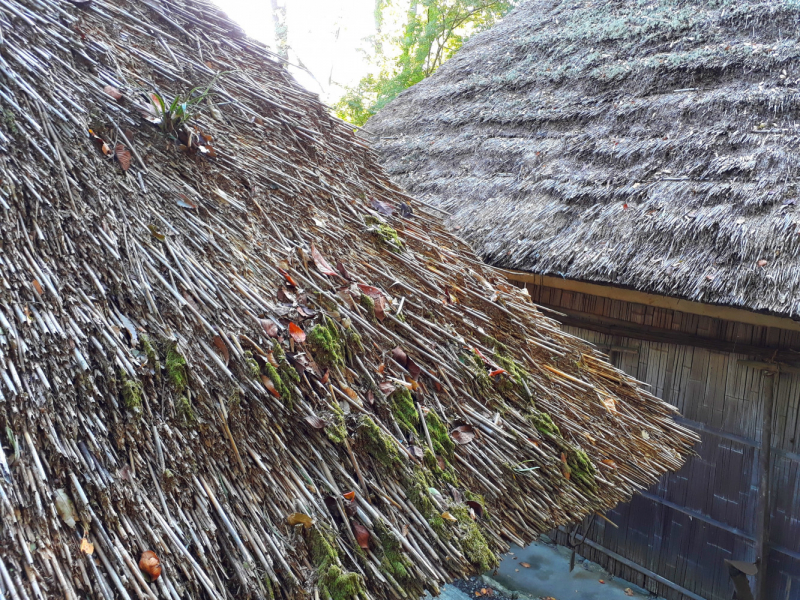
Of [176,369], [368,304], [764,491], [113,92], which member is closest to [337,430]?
[176,369]

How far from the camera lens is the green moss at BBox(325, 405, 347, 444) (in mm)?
1413

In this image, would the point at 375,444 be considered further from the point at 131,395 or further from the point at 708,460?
the point at 708,460

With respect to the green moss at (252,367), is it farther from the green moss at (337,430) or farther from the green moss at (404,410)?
the green moss at (404,410)

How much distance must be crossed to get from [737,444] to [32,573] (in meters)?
3.92

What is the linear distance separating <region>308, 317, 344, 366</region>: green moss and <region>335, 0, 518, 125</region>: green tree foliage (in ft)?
38.9

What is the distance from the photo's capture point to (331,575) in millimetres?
1186

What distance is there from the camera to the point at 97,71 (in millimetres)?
1765

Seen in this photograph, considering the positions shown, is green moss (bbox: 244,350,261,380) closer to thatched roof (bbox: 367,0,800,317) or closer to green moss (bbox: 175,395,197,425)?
green moss (bbox: 175,395,197,425)

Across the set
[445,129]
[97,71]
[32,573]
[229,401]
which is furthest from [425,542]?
[445,129]

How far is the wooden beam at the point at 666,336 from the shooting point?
130 inches

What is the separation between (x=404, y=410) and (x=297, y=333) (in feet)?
1.33

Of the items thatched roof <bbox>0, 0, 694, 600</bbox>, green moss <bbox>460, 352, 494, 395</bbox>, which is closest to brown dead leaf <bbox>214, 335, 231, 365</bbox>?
thatched roof <bbox>0, 0, 694, 600</bbox>

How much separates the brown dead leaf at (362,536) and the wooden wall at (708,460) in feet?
10.3

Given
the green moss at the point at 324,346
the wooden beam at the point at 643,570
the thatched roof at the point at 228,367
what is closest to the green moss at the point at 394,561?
the thatched roof at the point at 228,367
